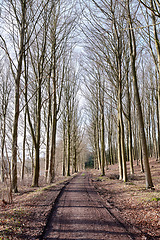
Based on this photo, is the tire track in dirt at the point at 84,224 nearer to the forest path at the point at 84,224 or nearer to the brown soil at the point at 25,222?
the forest path at the point at 84,224

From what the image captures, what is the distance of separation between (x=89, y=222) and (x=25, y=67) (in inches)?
392

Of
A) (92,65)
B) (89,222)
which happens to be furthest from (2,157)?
(92,65)

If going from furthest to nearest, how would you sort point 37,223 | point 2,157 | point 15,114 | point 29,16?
point 29,16, point 15,114, point 2,157, point 37,223

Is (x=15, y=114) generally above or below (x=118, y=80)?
below

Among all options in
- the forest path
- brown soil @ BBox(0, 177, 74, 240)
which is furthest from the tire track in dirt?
brown soil @ BBox(0, 177, 74, 240)

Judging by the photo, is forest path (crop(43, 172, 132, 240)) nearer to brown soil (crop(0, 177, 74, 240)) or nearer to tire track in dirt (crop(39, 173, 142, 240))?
tire track in dirt (crop(39, 173, 142, 240))

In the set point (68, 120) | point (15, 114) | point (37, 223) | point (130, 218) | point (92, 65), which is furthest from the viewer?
point (68, 120)

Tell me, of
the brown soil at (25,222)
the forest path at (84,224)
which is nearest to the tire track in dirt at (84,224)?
the forest path at (84,224)

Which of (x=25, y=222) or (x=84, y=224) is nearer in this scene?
(x=84, y=224)

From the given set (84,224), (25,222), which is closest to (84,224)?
(84,224)

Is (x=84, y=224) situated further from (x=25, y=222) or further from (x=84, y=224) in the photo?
(x=25, y=222)

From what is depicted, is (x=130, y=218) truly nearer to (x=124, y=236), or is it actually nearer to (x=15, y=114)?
(x=124, y=236)

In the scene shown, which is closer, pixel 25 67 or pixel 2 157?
pixel 2 157

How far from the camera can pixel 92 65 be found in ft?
52.6
